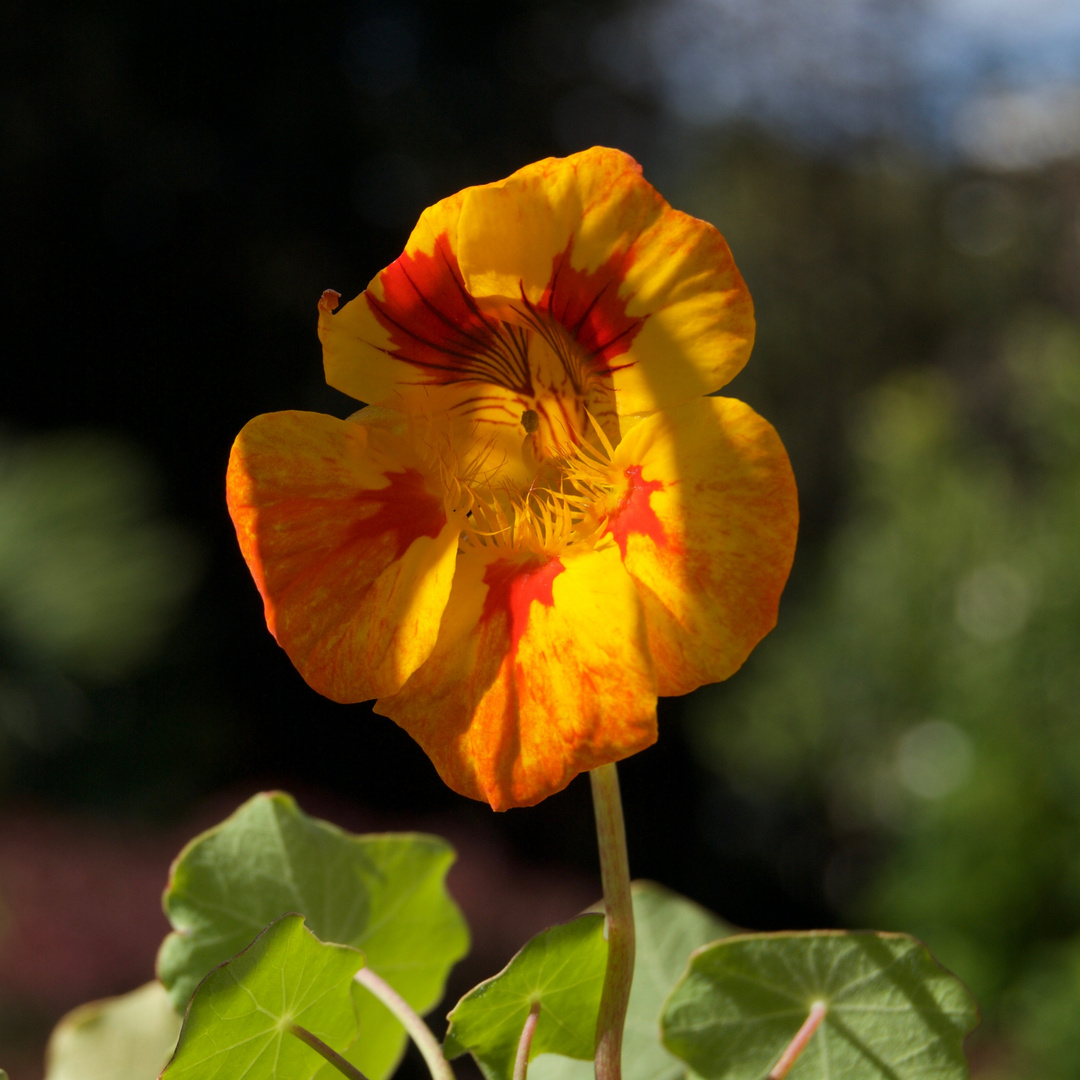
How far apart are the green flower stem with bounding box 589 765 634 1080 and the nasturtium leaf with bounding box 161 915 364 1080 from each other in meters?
0.07

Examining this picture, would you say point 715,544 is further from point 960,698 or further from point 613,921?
point 960,698

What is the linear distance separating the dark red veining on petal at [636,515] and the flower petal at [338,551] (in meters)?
0.05

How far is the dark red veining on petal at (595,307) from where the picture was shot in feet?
0.93

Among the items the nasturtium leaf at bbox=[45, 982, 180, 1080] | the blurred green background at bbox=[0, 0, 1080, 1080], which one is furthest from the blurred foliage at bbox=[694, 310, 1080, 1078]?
the nasturtium leaf at bbox=[45, 982, 180, 1080]

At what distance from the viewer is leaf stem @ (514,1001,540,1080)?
269 millimetres

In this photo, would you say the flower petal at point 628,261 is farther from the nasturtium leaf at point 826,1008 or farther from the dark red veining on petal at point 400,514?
the nasturtium leaf at point 826,1008

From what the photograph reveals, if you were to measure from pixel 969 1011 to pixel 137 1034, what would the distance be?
0.33 m

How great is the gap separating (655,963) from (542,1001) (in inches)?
5.5

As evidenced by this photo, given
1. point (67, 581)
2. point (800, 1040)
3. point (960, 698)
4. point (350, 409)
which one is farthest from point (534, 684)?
point (350, 409)

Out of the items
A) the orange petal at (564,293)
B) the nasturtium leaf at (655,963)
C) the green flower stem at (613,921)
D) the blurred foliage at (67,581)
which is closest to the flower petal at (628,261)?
the orange petal at (564,293)

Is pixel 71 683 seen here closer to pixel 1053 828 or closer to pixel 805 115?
pixel 1053 828

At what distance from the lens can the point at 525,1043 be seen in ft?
0.90

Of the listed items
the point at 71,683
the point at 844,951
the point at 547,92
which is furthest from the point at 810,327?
the point at 844,951

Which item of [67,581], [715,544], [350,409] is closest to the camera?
[715,544]
